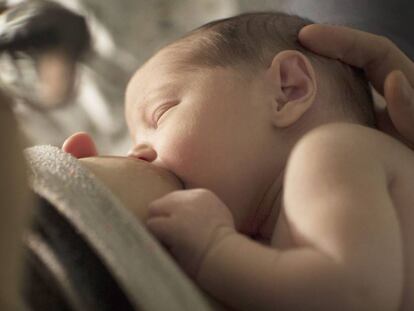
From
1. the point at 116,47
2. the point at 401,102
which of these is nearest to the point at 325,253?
the point at 401,102

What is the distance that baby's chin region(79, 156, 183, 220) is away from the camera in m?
0.65

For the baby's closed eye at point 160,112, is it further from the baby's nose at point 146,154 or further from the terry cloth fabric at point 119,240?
the terry cloth fabric at point 119,240

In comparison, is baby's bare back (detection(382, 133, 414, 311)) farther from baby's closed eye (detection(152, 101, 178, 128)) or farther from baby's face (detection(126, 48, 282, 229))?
baby's closed eye (detection(152, 101, 178, 128))

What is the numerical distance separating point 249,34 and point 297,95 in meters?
0.11

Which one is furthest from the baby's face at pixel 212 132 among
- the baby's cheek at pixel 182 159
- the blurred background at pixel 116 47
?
the blurred background at pixel 116 47

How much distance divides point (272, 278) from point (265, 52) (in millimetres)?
346

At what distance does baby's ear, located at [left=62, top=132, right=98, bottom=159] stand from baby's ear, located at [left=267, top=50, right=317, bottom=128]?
0.22m

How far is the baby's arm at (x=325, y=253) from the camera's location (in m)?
0.57

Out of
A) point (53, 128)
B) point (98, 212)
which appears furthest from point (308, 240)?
point (53, 128)

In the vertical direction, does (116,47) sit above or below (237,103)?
below

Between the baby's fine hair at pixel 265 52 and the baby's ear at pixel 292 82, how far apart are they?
19mm

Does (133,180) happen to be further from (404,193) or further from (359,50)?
(359,50)

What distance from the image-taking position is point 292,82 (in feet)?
2.68

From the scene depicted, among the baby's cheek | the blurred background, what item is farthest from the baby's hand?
the blurred background
